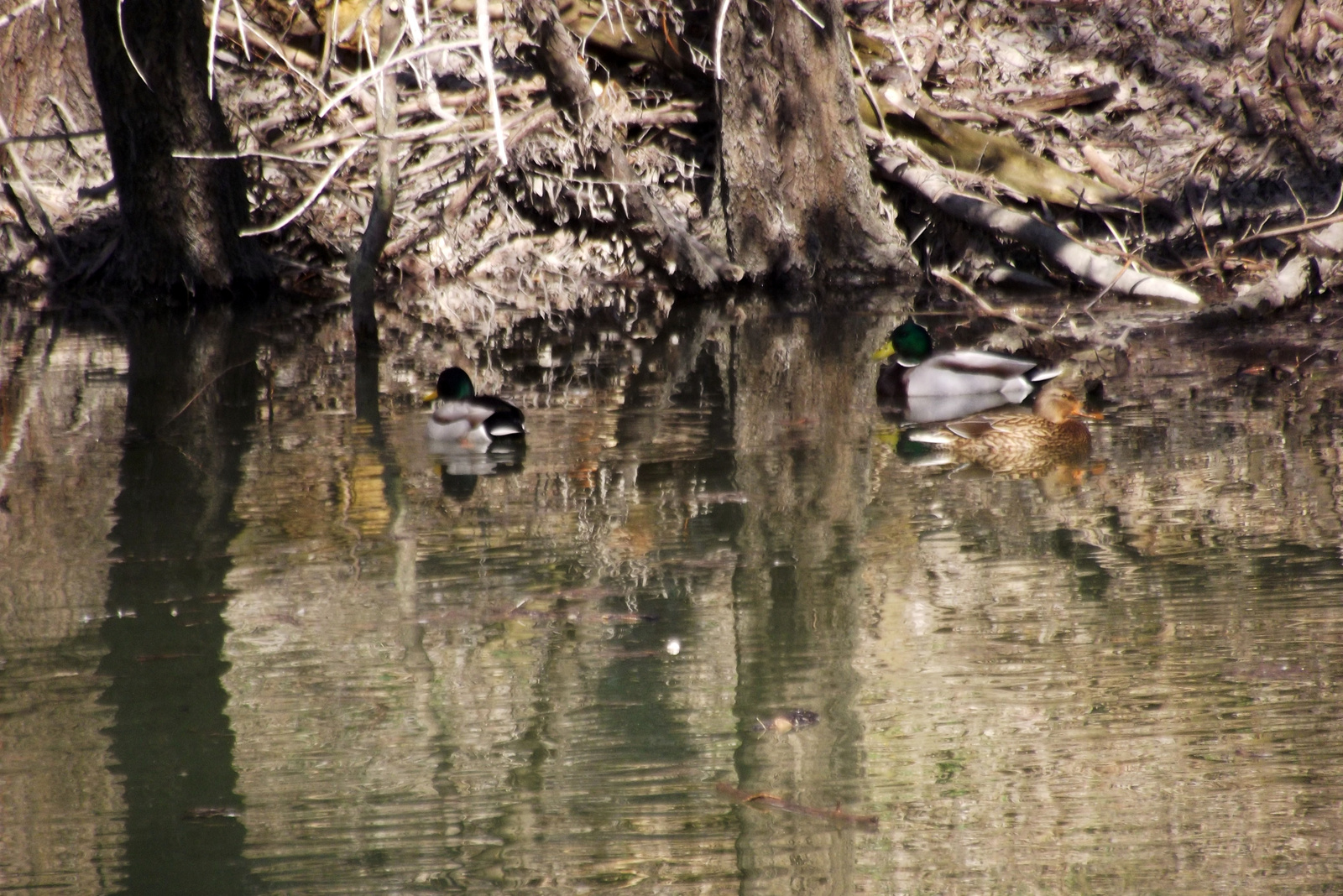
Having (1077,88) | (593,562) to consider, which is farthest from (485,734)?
(1077,88)

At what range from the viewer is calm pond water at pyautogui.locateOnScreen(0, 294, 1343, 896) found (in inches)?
147

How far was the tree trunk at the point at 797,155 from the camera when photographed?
15.9m

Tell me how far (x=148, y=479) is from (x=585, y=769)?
4796 millimetres

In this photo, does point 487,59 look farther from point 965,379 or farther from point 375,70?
point 965,379

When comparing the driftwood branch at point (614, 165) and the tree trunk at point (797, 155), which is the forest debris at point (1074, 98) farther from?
the driftwood branch at point (614, 165)

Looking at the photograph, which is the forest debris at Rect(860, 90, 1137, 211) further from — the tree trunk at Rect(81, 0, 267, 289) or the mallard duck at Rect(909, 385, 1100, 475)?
the mallard duck at Rect(909, 385, 1100, 475)

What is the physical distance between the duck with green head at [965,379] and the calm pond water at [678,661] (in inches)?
33.5

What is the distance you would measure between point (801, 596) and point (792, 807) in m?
1.77

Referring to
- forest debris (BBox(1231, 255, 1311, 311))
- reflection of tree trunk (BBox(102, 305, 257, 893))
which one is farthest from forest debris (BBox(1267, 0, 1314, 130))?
reflection of tree trunk (BBox(102, 305, 257, 893))

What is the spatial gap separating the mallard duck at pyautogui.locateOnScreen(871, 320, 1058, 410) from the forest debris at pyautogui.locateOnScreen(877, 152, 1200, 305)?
3686 mm

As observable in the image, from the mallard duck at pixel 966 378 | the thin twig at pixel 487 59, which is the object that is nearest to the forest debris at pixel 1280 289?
the mallard duck at pixel 966 378

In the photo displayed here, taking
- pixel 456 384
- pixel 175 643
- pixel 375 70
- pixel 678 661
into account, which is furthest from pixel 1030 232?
pixel 175 643

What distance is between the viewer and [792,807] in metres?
3.93

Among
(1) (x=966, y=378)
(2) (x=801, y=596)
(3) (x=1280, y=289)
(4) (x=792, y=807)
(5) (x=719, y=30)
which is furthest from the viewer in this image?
(3) (x=1280, y=289)
